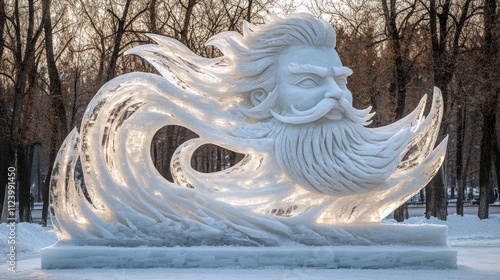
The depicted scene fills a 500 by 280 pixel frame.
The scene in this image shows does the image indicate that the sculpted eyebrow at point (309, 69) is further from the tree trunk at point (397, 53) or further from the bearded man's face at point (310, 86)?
the tree trunk at point (397, 53)

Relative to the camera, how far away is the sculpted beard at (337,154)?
33.4 feet

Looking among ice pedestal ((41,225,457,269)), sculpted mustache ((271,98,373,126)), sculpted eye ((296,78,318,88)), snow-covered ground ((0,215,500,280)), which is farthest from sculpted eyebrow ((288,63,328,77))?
snow-covered ground ((0,215,500,280))

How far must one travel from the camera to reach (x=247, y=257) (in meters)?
9.84

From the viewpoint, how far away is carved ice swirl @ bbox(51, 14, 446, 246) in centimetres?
1026

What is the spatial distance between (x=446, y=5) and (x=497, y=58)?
1.68 meters

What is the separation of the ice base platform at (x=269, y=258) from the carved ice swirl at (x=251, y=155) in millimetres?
366

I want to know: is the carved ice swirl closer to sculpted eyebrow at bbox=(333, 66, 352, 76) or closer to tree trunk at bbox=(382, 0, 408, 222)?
sculpted eyebrow at bbox=(333, 66, 352, 76)

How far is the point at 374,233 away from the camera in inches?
406

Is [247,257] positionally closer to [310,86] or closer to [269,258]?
[269,258]

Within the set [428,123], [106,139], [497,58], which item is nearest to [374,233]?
[428,123]

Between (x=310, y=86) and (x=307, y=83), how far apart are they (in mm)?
54

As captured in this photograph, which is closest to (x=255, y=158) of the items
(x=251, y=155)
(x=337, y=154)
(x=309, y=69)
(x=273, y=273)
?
(x=251, y=155)

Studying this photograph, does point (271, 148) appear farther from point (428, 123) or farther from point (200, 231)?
point (428, 123)

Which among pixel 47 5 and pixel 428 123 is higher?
pixel 47 5
